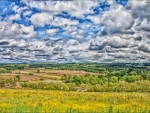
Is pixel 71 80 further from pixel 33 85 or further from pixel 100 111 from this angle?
pixel 100 111

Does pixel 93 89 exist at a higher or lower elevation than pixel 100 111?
lower

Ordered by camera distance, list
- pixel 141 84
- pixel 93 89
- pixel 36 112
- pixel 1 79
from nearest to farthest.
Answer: pixel 36 112 < pixel 93 89 < pixel 141 84 < pixel 1 79

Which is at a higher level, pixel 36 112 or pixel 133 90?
pixel 36 112

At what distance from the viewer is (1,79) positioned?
99.4 m

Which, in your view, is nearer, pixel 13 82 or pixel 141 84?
pixel 141 84

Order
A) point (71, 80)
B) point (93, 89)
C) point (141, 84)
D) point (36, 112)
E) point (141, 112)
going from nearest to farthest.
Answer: point (36, 112) < point (141, 112) < point (93, 89) < point (141, 84) < point (71, 80)

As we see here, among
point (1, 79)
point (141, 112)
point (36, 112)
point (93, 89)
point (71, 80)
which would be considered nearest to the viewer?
point (36, 112)

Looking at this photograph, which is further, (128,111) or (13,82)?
(13,82)

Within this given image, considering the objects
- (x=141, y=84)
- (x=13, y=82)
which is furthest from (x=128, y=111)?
(x=13, y=82)

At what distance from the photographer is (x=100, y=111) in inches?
1073

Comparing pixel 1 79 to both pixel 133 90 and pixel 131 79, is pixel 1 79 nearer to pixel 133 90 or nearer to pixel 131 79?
pixel 133 90

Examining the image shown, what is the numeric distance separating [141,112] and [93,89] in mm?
53017

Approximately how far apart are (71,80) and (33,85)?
1293 inches

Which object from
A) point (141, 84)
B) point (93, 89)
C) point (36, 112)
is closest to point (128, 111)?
point (36, 112)
